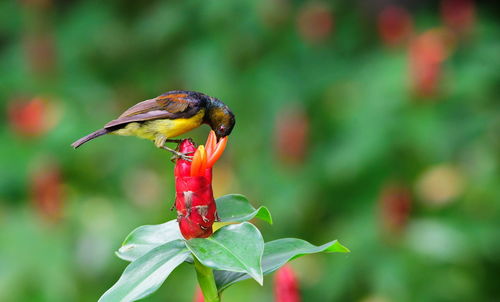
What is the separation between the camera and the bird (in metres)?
1.12

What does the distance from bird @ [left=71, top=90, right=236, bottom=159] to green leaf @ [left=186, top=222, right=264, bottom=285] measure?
0.18m

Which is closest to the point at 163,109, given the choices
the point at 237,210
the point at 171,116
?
the point at 171,116

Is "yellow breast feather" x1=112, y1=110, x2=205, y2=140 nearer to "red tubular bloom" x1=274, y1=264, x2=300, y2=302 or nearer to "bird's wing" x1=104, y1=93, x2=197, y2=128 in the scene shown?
"bird's wing" x1=104, y1=93, x2=197, y2=128

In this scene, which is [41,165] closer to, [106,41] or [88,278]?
[88,278]

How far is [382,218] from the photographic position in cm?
306

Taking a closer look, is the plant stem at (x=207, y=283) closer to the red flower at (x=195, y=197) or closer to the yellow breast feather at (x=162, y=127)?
the red flower at (x=195, y=197)

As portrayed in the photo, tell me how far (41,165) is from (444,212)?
1.69 m

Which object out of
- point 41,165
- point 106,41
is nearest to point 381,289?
point 41,165

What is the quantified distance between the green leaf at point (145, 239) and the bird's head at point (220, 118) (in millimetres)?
143

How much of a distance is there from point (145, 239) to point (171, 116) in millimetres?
197

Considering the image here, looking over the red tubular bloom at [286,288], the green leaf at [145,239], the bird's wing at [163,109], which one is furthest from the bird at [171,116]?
the red tubular bloom at [286,288]

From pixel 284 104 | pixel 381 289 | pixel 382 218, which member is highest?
pixel 284 104

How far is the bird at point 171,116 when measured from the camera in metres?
1.12

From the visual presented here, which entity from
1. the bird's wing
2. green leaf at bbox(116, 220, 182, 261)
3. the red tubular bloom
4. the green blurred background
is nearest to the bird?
the bird's wing
